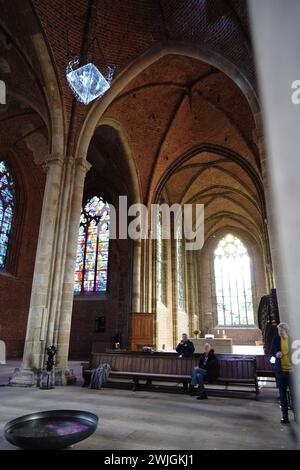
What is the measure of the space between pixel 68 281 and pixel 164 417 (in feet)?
15.1

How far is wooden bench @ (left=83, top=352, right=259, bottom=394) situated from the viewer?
632cm

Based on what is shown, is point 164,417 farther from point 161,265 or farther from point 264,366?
point 161,265

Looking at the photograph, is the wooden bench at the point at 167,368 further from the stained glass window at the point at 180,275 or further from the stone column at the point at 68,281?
the stained glass window at the point at 180,275

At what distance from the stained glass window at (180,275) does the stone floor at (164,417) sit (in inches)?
473

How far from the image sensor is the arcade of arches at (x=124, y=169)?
27.1 feet

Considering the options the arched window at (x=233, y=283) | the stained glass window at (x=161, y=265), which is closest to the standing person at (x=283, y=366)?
the stained glass window at (x=161, y=265)

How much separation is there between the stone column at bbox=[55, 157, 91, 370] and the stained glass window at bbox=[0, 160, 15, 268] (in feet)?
24.2

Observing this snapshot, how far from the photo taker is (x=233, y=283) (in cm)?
2500

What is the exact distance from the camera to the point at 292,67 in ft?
10.2

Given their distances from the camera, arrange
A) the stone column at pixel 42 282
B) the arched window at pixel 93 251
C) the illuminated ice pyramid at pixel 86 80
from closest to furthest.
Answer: the illuminated ice pyramid at pixel 86 80
the stone column at pixel 42 282
the arched window at pixel 93 251

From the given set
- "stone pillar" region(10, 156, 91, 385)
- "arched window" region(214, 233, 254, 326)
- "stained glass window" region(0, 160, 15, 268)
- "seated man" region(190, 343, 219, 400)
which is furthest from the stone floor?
"arched window" region(214, 233, 254, 326)

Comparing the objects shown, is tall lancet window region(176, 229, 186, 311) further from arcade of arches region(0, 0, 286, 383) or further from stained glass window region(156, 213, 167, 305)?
stained glass window region(156, 213, 167, 305)

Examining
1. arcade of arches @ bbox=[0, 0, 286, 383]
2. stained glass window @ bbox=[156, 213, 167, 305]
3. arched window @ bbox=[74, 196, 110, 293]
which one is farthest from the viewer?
arched window @ bbox=[74, 196, 110, 293]
